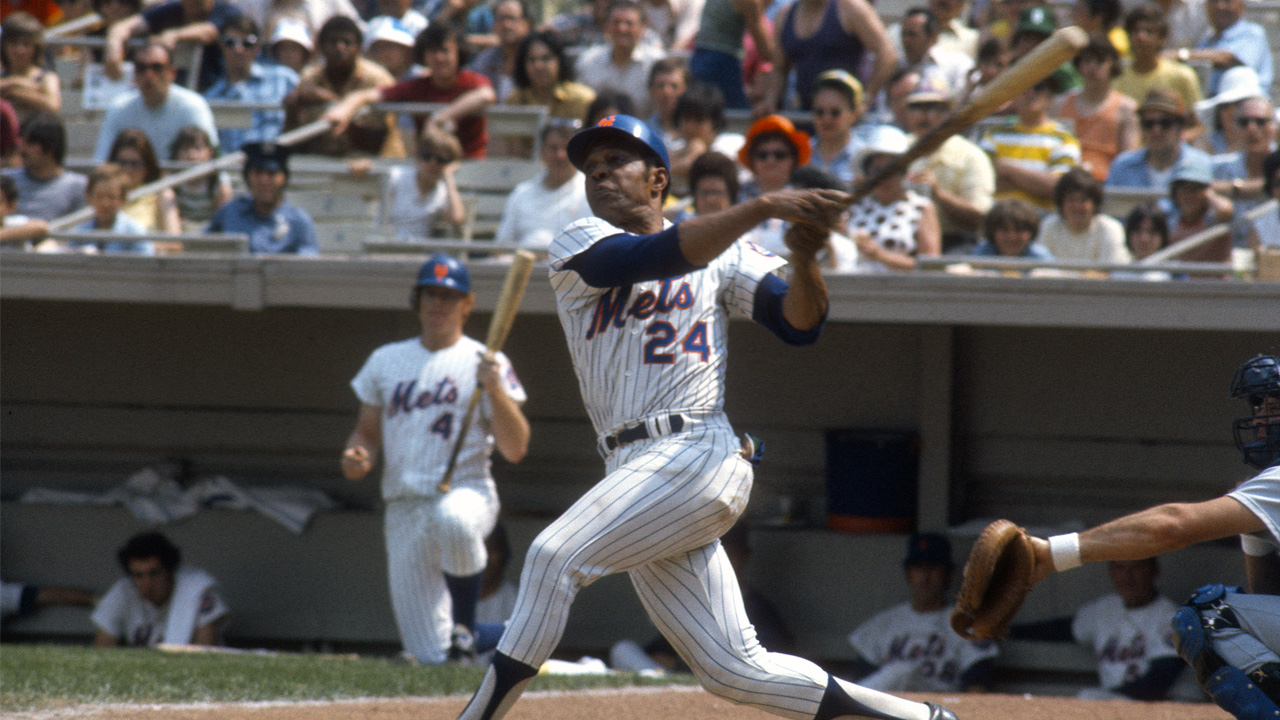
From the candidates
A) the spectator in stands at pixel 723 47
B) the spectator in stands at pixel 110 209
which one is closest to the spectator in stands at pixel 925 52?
the spectator in stands at pixel 723 47

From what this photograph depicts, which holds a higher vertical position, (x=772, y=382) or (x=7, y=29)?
(x=7, y=29)

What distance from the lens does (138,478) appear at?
24.3 ft

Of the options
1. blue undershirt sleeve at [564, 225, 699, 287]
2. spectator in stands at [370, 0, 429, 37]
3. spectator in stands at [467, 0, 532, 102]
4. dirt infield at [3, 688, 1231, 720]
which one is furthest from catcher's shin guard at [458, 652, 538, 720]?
spectator in stands at [370, 0, 429, 37]

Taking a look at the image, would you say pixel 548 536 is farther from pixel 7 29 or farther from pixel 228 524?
pixel 7 29

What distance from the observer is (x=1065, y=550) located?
2566mm

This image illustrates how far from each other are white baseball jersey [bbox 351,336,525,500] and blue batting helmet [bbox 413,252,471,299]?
0.95 ft

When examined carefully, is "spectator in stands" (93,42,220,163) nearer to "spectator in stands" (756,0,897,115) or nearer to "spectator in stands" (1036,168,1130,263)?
"spectator in stands" (756,0,897,115)

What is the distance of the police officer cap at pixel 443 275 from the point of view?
5.61m

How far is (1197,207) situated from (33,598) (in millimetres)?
6041

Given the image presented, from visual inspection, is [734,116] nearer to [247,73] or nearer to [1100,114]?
[1100,114]

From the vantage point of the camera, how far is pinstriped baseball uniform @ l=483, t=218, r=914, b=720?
285cm

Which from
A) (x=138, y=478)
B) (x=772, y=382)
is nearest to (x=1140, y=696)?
(x=772, y=382)

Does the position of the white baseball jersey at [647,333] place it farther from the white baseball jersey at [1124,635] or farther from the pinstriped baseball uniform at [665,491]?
the white baseball jersey at [1124,635]

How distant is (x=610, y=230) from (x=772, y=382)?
14.3ft
